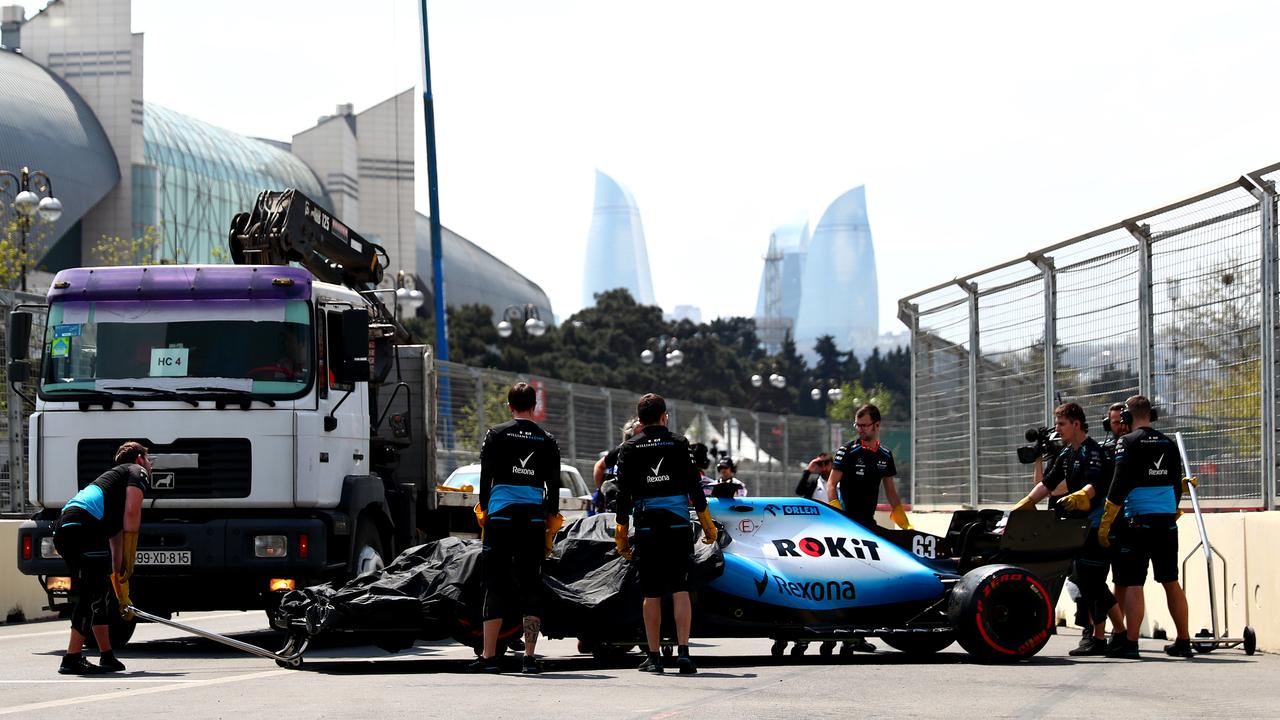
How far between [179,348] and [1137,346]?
755 cm

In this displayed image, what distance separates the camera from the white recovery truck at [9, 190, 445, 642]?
45.3 feet

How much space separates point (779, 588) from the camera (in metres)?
11.7

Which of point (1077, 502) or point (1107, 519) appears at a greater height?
point (1077, 502)

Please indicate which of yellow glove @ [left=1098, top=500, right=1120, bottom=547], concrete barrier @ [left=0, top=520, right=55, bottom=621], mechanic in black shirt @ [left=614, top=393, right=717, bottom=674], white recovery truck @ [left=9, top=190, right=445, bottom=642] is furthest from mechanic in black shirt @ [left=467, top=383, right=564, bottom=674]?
concrete barrier @ [left=0, top=520, right=55, bottom=621]

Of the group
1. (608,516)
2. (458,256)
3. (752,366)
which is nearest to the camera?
(608,516)

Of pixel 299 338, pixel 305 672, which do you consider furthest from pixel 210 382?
pixel 305 672

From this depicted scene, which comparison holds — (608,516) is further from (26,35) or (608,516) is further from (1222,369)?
(26,35)

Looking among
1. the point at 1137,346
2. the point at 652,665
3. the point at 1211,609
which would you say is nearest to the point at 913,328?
the point at 1137,346

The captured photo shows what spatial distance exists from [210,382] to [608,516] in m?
3.31

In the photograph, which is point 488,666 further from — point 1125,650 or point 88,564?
point 1125,650

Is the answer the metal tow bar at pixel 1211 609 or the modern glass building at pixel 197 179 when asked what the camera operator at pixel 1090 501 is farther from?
the modern glass building at pixel 197 179

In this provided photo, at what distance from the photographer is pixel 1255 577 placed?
13.4 metres

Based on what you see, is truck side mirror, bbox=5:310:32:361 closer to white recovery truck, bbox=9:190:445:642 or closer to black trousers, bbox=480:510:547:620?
white recovery truck, bbox=9:190:445:642

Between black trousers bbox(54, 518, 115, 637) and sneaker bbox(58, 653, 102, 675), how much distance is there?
0.71ft
